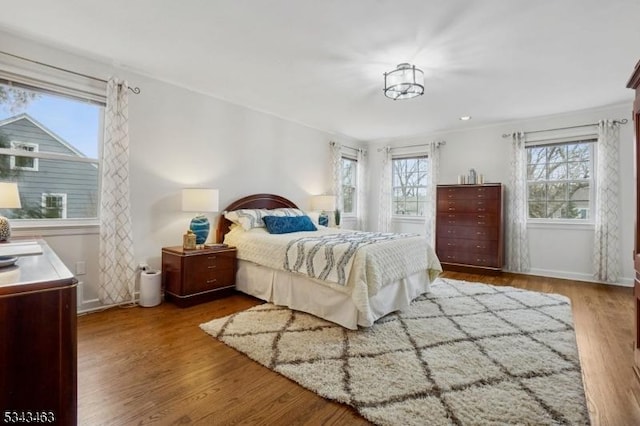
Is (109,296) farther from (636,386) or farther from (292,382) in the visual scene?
(636,386)

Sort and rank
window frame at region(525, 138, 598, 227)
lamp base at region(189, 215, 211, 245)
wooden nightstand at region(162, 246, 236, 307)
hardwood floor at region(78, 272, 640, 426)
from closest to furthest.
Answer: hardwood floor at region(78, 272, 640, 426)
wooden nightstand at region(162, 246, 236, 307)
lamp base at region(189, 215, 211, 245)
window frame at region(525, 138, 598, 227)

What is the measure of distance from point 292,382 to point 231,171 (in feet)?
9.71

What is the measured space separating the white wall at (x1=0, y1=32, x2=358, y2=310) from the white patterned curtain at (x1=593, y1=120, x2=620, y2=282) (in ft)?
14.8

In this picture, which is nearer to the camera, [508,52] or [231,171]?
[508,52]

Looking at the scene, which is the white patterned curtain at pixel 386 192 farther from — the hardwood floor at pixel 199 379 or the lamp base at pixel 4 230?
the lamp base at pixel 4 230

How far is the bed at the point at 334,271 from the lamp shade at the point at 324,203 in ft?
4.68

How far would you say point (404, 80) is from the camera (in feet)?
9.77

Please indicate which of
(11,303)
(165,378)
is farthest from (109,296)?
(11,303)

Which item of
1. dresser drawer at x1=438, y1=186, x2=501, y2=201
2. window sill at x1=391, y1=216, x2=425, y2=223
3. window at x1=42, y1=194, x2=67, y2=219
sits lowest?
window sill at x1=391, y1=216, x2=425, y2=223

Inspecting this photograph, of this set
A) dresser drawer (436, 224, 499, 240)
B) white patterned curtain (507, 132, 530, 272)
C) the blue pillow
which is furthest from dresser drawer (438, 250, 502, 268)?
the blue pillow

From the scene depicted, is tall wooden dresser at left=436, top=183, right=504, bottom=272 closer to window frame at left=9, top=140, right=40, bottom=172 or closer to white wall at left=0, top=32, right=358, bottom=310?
white wall at left=0, top=32, right=358, bottom=310

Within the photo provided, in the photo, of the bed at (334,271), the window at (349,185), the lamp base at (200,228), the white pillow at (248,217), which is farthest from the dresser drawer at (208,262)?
the window at (349,185)

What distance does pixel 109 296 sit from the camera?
119 inches

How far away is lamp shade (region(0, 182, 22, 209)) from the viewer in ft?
7.06
